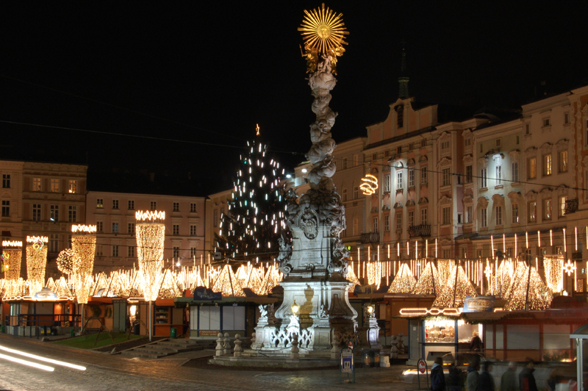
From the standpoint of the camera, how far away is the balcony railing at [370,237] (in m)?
76.9

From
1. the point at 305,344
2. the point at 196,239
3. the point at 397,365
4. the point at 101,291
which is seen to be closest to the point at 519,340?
the point at 397,365

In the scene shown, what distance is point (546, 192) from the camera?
59.6m

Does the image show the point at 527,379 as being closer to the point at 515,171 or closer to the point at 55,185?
the point at 515,171

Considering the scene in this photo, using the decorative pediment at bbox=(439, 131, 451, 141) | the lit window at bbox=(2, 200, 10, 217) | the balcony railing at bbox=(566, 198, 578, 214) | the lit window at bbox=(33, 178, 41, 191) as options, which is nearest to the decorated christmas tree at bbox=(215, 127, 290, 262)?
the decorative pediment at bbox=(439, 131, 451, 141)

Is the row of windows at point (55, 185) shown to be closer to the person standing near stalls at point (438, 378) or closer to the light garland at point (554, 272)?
the light garland at point (554, 272)

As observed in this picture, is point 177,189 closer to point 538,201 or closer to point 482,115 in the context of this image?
point 482,115

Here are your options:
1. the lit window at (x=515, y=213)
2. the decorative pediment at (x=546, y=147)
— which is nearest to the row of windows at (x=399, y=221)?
the lit window at (x=515, y=213)

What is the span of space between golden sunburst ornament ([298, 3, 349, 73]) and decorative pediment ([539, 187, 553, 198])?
23.2 m

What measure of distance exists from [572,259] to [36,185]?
220 ft

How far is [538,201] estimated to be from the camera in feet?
198

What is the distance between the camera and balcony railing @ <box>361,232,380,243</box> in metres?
76.9

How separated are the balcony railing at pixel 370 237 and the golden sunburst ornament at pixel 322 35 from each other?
120 ft

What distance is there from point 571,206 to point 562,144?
4407 millimetres

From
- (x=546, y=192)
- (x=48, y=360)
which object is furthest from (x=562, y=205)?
Result: (x=48, y=360)
